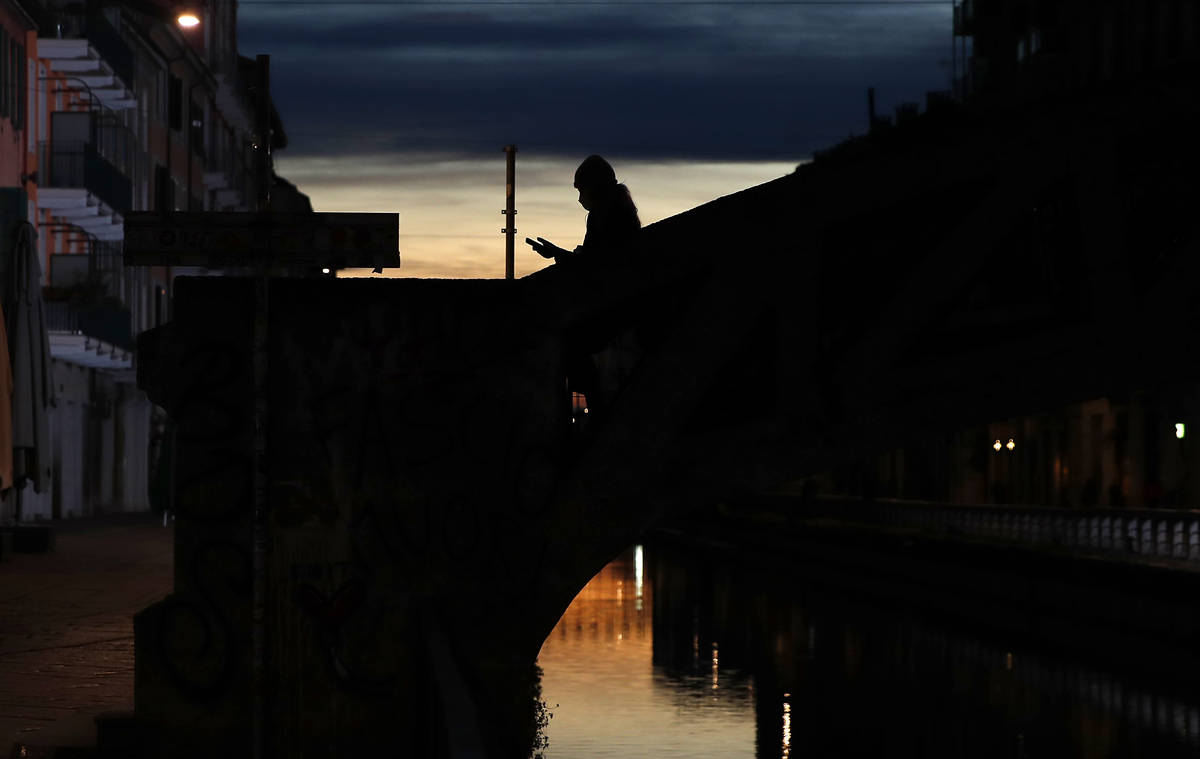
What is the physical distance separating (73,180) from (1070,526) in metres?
22.6

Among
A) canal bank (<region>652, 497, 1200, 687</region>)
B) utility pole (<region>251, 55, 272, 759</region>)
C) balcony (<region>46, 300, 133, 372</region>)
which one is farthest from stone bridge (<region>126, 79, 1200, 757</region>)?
balcony (<region>46, 300, 133, 372</region>)

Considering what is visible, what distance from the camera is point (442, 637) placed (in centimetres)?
867

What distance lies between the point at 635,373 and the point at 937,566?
58.5 ft

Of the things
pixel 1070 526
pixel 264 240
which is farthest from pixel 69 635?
pixel 1070 526

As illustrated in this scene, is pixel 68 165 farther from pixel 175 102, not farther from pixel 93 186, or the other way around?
pixel 175 102

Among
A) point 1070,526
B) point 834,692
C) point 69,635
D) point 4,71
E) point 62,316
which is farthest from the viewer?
point 62,316

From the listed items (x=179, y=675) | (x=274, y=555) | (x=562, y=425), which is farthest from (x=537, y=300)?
(x=179, y=675)

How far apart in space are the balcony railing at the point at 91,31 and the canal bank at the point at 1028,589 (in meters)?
18.6

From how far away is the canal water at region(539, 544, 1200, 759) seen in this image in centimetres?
1244

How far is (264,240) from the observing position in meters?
8.99

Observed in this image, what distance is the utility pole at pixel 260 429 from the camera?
8852mm

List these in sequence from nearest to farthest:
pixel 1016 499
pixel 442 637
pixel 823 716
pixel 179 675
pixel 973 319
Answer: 1. pixel 442 637
2. pixel 179 675
3. pixel 973 319
4. pixel 823 716
5. pixel 1016 499

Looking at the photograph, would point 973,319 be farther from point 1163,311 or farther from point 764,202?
point 764,202

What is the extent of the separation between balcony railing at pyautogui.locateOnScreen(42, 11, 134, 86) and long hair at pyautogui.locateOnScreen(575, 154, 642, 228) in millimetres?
38001
